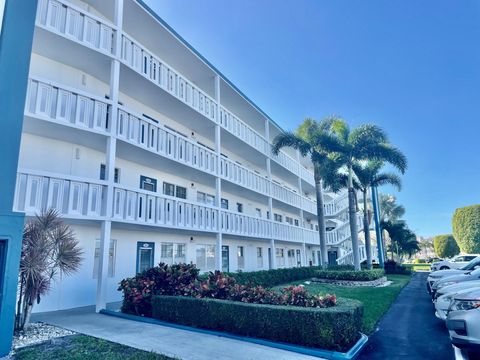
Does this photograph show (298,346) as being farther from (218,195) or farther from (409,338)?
(218,195)

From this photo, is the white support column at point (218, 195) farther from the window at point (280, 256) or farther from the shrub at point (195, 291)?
the window at point (280, 256)

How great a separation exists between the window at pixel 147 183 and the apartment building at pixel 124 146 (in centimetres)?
5

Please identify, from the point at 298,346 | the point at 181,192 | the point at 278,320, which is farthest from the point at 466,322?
the point at 181,192

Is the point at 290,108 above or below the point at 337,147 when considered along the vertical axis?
above

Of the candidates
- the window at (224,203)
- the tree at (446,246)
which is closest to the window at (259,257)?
the window at (224,203)

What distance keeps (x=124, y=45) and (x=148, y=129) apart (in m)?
3.34

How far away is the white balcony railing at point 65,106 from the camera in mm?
9531

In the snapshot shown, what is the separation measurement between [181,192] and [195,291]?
330 inches

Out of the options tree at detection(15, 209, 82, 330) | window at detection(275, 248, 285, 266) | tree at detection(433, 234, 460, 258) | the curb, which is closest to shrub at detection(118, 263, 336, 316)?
the curb

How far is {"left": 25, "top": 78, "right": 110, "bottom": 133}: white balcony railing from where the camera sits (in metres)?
9.53

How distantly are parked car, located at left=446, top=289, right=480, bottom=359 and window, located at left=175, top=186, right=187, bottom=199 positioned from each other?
43.2ft

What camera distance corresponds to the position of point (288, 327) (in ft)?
23.4

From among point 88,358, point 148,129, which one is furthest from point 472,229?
point 88,358

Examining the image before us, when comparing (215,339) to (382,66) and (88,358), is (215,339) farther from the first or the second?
(382,66)
